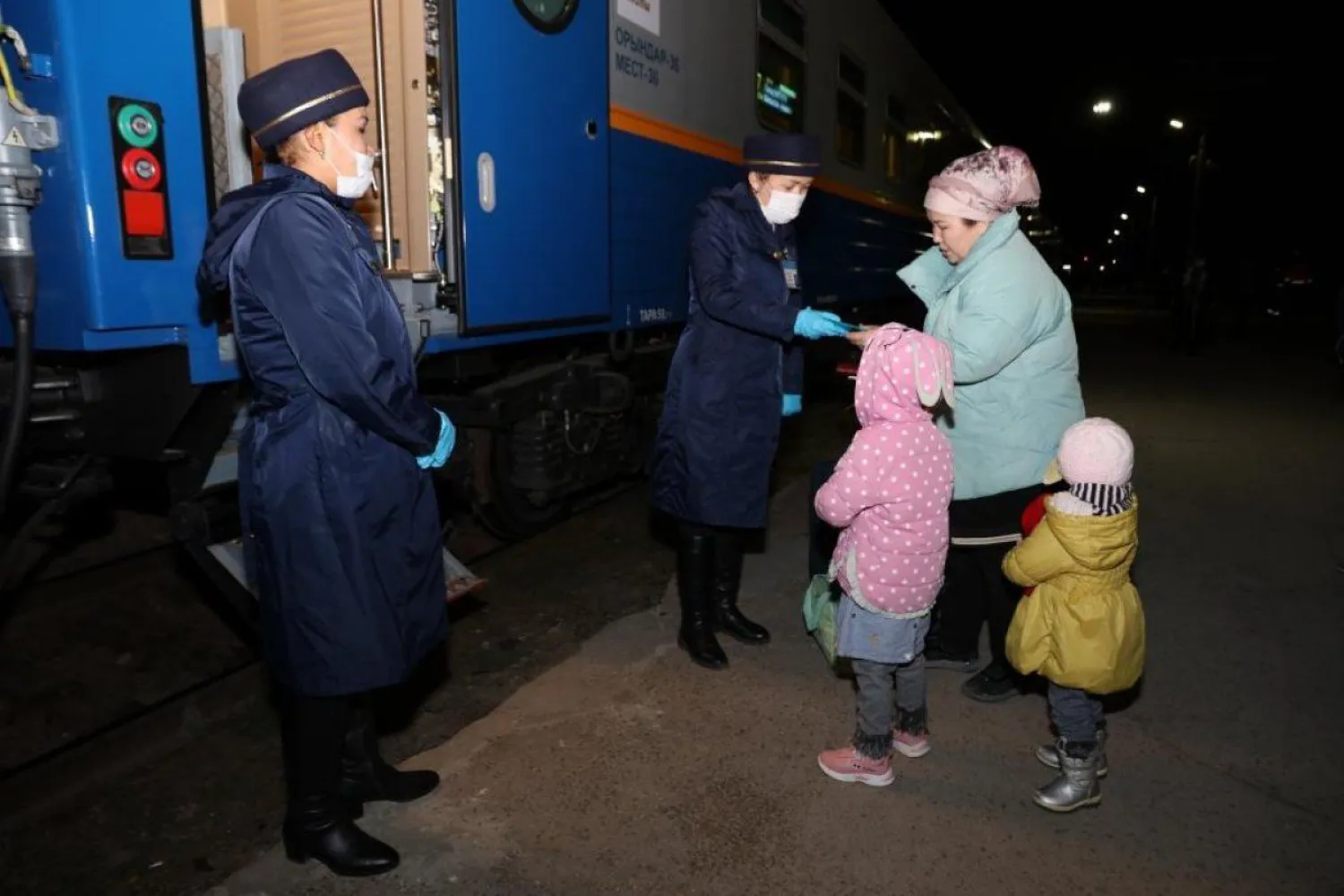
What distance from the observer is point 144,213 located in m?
2.92

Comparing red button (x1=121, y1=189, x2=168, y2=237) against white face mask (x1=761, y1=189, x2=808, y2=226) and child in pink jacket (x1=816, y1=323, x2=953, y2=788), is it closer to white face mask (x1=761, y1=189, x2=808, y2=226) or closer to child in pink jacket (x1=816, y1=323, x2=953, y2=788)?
white face mask (x1=761, y1=189, x2=808, y2=226)

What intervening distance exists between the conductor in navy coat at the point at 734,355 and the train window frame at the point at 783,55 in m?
2.93

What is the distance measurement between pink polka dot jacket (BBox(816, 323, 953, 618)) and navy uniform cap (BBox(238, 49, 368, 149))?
1.50 meters

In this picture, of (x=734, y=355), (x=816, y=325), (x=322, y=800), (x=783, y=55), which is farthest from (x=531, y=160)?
(x=783, y=55)

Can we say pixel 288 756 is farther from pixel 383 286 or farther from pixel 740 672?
pixel 740 672

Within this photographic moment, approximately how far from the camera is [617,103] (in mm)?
4789

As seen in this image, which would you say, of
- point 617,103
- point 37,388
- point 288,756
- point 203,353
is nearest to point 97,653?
point 37,388

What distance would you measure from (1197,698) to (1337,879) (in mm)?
1069

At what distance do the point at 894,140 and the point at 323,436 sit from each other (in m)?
8.93

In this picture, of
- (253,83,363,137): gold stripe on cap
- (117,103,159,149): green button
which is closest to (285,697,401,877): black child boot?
(253,83,363,137): gold stripe on cap

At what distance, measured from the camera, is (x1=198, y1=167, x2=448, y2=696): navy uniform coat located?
2201mm

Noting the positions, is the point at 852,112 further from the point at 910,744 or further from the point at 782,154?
the point at 910,744

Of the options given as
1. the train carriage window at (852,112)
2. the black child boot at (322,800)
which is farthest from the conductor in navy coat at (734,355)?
the train carriage window at (852,112)

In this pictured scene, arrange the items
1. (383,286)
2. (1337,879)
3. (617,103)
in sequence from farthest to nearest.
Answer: (617,103) < (1337,879) < (383,286)
